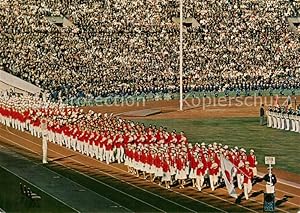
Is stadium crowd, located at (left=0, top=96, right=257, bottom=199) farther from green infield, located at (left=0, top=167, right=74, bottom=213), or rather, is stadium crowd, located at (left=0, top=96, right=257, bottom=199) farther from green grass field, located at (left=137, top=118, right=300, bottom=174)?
green infield, located at (left=0, top=167, right=74, bottom=213)

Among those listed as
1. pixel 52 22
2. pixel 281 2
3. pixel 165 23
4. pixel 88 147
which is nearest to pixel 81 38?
pixel 52 22

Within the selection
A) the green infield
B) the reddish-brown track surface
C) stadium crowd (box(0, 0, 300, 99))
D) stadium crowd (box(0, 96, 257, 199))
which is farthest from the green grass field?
stadium crowd (box(0, 0, 300, 99))

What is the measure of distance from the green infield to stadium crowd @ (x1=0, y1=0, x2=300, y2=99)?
1249 inches

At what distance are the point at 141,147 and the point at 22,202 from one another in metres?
5.59

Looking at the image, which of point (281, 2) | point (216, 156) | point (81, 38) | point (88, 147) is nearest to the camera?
point (216, 156)

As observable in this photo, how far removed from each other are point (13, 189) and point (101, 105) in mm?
32367

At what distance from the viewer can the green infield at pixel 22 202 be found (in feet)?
78.5

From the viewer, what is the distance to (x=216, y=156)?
26109 millimetres

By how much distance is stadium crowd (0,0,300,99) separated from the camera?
63062mm

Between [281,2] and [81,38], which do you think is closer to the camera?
[81,38]

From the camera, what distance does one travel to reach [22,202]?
25.1 metres

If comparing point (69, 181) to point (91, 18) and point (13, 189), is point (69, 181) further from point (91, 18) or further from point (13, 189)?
point (91, 18)

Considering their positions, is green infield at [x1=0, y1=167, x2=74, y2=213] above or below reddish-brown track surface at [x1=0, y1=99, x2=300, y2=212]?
below

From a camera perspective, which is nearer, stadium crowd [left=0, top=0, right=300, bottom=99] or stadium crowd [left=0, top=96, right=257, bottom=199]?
stadium crowd [left=0, top=96, right=257, bottom=199]
